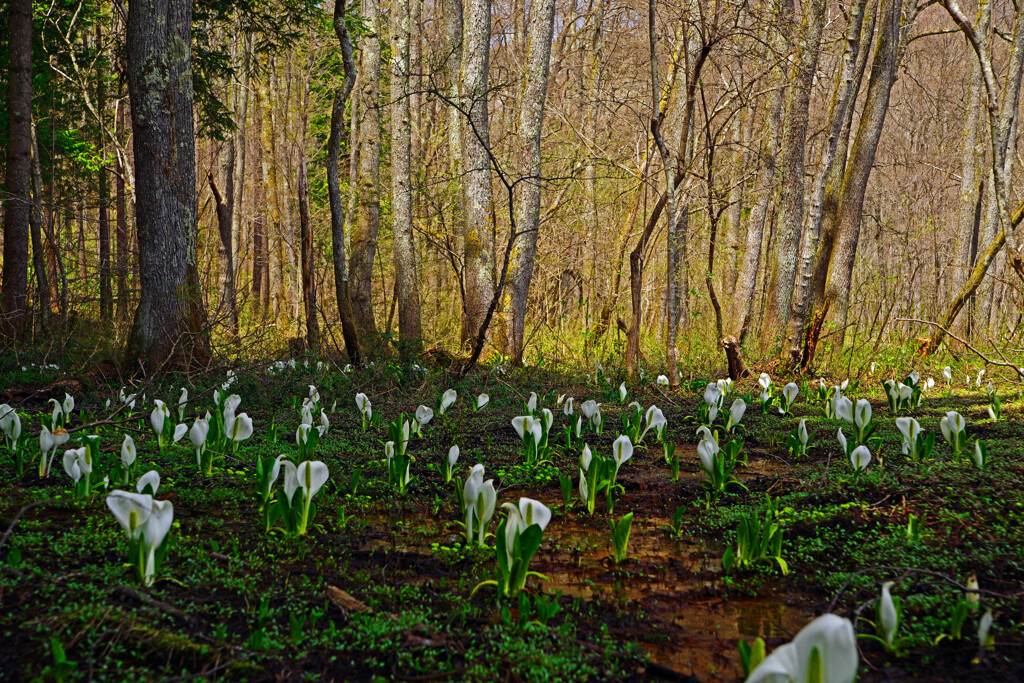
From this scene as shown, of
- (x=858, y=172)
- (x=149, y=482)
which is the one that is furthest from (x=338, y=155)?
(x=858, y=172)

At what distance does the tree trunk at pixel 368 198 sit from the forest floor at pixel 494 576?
771 centimetres

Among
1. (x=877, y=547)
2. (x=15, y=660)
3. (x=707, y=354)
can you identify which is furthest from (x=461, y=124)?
(x=15, y=660)

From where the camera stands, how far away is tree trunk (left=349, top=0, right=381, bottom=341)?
38.3ft

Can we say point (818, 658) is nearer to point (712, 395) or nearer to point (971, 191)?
point (712, 395)

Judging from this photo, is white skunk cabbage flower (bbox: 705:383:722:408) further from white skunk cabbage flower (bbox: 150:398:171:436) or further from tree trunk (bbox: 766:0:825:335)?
tree trunk (bbox: 766:0:825:335)

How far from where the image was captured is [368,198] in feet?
41.0

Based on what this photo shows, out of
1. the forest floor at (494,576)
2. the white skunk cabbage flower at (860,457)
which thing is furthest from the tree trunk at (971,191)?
the white skunk cabbage flower at (860,457)

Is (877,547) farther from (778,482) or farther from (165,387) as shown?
(165,387)

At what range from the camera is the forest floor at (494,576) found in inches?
62.6

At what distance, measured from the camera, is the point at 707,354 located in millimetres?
9844

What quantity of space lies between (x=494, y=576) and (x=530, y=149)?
775cm

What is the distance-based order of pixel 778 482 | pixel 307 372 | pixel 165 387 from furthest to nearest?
pixel 307 372 < pixel 165 387 < pixel 778 482

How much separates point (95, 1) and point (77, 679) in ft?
45.9

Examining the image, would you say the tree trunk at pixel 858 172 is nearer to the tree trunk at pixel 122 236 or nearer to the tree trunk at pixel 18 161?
the tree trunk at pixel 122 236
